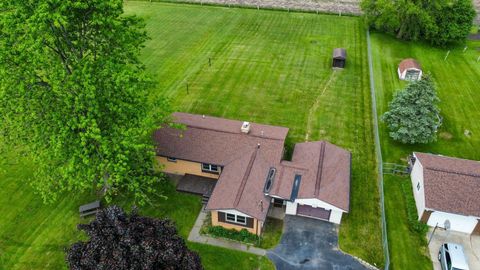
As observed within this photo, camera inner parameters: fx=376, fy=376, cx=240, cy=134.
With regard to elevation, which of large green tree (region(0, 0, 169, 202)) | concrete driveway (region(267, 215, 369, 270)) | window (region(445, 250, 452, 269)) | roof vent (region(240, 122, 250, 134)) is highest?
large green tree (region(0, 0, 169, 202))

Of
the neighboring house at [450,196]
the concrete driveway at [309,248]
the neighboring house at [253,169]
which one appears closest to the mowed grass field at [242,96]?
the concrete driveway at [309,248]

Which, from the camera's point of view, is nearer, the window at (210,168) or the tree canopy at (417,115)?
the window at (210,168)

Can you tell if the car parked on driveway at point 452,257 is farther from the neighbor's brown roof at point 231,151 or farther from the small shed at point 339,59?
the small shed at point 339,59

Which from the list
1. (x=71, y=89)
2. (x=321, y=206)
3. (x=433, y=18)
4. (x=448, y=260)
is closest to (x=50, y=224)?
(x=71, y=89)

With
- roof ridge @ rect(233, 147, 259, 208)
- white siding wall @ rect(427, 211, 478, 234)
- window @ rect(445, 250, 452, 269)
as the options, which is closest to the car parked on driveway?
window @ rect(445, 250, 452, 269)

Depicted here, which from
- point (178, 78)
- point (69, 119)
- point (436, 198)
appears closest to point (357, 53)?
point (178, 78)

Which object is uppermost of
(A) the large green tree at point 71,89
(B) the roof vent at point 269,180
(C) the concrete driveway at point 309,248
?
(A) the large green tree at point 71,89

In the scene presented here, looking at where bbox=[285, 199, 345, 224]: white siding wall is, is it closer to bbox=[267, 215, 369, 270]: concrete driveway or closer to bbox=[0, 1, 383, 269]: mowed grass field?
bbox=[267, 215, 369, 270]: concrete driveway

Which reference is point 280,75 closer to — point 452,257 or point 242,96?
point 242,96

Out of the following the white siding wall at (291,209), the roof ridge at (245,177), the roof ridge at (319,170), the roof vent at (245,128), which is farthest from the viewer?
the roof vent at (245,128)
